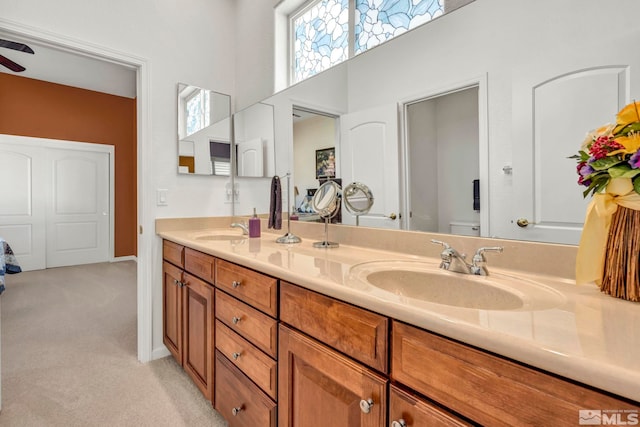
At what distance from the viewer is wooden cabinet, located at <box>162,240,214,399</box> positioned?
1581 millimetres

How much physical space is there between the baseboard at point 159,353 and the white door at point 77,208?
431 cm

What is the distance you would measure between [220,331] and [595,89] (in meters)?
1.62

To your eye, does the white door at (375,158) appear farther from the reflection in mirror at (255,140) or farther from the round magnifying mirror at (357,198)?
the reflection in mirror at (255,140)

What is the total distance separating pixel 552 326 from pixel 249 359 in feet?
3.41

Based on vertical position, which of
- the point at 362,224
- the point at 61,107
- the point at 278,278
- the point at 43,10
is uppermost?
the point at 61,107

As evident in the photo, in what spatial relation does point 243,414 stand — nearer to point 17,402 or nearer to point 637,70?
point 17,402

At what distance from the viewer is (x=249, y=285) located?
49.1 inches

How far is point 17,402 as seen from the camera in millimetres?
1733

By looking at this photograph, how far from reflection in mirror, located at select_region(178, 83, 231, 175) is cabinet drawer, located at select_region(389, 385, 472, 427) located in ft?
7.06

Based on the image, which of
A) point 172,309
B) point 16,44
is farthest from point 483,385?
point 16,44

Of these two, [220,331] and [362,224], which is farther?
[362,224]

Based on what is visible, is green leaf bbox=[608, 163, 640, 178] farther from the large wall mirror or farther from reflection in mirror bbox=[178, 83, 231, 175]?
reflection in mirror bbox=[178, 83, 231, 175]

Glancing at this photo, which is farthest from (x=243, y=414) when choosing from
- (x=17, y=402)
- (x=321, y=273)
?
(x=17, y=402)

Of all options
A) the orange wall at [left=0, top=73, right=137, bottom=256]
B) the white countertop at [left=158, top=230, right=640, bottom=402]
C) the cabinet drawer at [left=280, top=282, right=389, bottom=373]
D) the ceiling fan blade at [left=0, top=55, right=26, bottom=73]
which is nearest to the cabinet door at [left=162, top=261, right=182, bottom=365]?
the cabinet drawer at [left=280, top=282, right=389, bottom=373]
